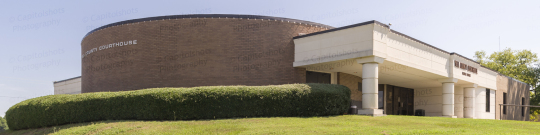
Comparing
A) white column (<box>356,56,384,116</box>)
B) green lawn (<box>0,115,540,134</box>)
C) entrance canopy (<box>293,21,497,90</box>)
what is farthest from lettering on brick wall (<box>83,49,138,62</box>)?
white column (<box>356,56,384,116</box>)

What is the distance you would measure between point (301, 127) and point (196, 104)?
4.33 metres

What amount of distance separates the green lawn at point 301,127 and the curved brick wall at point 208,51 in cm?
559

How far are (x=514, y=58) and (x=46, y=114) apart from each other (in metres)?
53.3

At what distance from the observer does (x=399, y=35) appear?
1869cm

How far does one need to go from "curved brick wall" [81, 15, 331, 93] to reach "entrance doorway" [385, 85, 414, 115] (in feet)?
32.4

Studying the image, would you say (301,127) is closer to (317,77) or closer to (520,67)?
(317,77)

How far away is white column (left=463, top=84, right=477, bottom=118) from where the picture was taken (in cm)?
2688

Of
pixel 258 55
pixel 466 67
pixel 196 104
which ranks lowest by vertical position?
pixel 196 104

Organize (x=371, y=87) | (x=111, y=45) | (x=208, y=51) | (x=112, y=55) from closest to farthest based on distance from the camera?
(x=371, y=87) → (x=208, y=51) → (x=112, y=55) → (x=111, y=45)

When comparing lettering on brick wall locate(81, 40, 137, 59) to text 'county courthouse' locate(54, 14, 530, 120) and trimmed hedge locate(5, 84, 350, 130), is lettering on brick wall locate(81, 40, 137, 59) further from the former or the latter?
trimmed hedge locate(5, 84, 350, 130)

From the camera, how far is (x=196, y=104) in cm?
1495

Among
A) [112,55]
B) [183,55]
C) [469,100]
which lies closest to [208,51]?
[183,55]

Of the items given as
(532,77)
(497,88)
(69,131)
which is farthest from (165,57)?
(532,77)

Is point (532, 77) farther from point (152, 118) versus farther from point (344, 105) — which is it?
point (152, 118)
